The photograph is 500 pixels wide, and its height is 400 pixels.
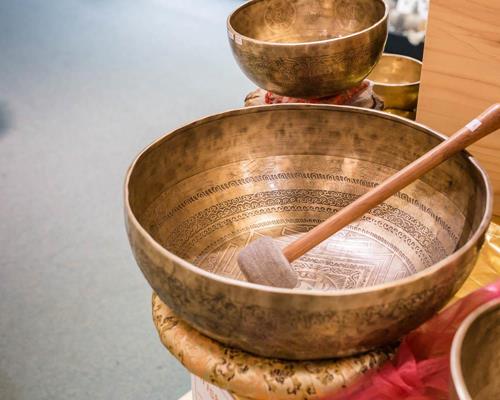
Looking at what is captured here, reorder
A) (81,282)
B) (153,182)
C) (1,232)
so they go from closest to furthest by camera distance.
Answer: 1. (153,182)
2. (81,282)
3. (1,232)

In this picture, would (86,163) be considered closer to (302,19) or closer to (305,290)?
(302,19)

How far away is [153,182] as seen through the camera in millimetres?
771

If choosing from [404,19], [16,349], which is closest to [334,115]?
[16,349]

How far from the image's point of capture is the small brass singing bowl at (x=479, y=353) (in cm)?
49

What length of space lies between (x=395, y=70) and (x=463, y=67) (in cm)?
70

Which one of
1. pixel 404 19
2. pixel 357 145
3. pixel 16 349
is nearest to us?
pixel 357 145

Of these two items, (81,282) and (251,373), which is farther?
(81,282)

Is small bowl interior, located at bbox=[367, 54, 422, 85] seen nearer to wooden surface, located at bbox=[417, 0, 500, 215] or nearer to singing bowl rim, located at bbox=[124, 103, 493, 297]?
wooden surface, located at bbox=[417, 0, 500, 215]

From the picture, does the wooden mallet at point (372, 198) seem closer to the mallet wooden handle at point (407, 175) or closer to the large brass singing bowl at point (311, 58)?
the mallet wooden handle at point (407, 175)

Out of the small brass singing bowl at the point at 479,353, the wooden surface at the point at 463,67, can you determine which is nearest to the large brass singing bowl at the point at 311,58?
the wooden surface at the point at 463,67

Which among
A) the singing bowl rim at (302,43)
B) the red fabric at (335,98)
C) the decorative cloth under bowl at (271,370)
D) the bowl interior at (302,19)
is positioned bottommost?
the decorative cloth under bowl at (271,370)

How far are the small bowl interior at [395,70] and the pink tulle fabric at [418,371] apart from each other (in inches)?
39.2

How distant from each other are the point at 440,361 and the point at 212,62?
2939 millimetres

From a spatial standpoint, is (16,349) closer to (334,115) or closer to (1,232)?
(1,232)
